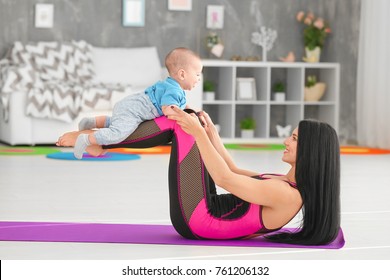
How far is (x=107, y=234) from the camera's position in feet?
10.2

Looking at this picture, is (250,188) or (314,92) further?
(314,92)

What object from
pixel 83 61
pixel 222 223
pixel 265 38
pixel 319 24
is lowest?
pixel 222 223

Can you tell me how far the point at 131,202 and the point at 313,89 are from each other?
15.6ft

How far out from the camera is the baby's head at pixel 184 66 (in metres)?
3.13

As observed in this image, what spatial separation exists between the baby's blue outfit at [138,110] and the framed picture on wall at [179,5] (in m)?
5.39

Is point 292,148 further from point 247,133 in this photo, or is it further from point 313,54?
point 313,54

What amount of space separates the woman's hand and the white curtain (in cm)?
522

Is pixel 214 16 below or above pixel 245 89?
above

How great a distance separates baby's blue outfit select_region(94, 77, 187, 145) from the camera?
10.1 feet

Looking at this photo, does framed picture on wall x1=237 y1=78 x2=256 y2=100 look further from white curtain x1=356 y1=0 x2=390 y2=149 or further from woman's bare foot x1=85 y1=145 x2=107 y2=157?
woman's bare foot x1=85 y1=145 x2=107 y2=157

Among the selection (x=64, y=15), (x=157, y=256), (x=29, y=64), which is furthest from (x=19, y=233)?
(x=64, y=15)

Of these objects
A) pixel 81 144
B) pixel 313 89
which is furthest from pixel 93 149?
pixel 313 89

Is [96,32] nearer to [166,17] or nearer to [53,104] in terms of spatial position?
[166,17]

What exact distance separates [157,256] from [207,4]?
19.9 feet
